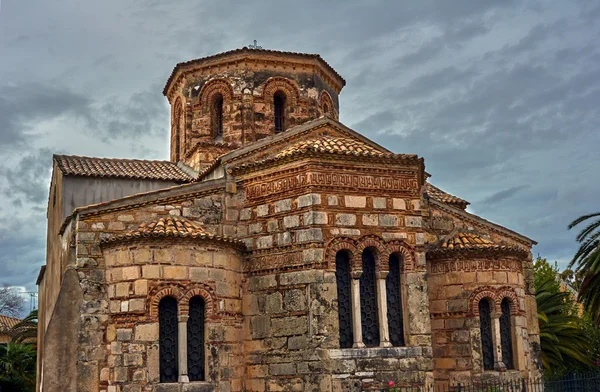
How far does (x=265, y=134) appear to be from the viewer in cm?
1630

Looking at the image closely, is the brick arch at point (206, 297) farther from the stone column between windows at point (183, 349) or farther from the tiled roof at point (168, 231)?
the tiled roof at point (168, 231)

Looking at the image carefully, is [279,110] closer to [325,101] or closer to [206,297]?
[325,101]

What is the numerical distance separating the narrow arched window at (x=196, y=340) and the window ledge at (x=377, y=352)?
7.24 ft

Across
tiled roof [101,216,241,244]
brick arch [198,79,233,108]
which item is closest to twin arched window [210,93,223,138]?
brick arch [198,79,233,108]

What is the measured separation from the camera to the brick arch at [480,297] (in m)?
13.1

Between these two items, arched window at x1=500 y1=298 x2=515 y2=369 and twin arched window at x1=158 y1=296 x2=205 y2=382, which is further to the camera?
arched window at x1=500 y1=298 x2=515 y2=369

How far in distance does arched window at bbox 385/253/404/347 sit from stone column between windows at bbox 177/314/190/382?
347 centimetres

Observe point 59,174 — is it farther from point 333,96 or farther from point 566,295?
point 566,295

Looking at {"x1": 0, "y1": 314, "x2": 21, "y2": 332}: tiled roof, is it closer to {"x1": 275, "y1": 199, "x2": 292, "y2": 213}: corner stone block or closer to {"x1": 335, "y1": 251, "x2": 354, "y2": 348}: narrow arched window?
{"x1": 275, "y1": 199, "x2": 292, "y2": 213}: corner stone block

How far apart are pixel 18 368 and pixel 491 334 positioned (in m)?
14.9

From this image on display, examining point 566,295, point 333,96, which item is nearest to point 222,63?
point 333,96

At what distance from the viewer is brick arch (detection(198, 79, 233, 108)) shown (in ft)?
54.4

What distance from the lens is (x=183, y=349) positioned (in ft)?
37.0

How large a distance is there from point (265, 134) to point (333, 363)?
22.4ft
